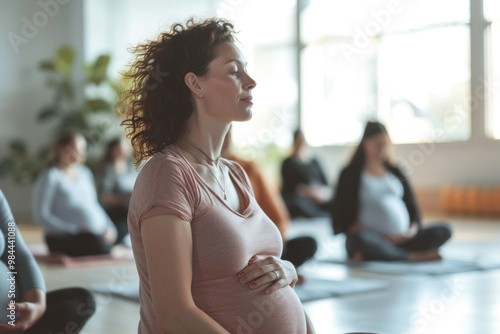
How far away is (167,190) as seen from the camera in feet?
4.40

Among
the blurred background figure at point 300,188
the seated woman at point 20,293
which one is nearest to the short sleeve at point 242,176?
the seated woman at point 20,293

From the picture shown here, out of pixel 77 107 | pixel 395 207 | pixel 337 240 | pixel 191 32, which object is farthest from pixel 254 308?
pixel 77 107

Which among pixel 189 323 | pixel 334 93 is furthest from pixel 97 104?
pixel 189 323

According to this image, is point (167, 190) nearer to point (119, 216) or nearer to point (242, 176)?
point (242, 176)

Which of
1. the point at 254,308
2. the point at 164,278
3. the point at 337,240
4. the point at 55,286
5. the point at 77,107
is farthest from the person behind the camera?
the point at 77,107

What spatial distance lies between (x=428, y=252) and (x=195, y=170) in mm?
3599

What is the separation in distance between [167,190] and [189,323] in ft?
0.82

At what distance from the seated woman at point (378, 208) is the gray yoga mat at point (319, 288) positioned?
795mm

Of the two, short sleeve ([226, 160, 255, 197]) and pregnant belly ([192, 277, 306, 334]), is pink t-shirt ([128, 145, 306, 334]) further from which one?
short sleeve ([226, 160, 255, 197])

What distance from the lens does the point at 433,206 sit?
9289mm

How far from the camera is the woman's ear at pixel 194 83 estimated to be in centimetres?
146

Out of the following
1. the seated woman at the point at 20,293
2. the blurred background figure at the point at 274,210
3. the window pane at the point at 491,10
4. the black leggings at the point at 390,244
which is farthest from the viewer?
the window pane at the point at 491,10

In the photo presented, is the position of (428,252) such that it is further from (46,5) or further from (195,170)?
(46,5)

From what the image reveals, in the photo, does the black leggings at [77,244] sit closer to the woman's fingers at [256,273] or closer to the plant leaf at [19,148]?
the woman's fingers at [256,273]
